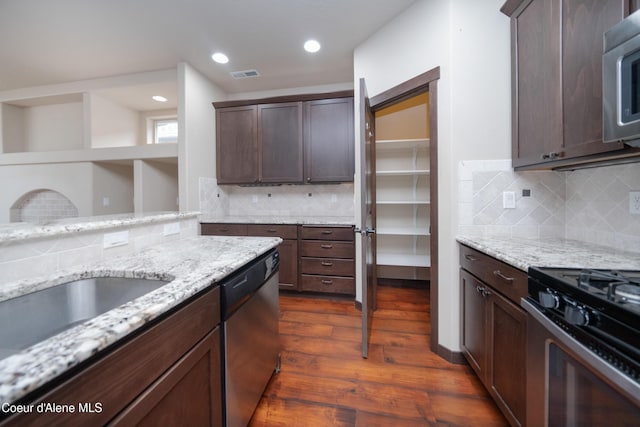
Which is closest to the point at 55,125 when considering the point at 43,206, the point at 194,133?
the point at 43,206

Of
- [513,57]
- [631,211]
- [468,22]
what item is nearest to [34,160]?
[468,22]

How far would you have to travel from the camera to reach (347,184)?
10.9 ft

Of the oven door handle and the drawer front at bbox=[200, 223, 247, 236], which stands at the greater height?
the drawer front at bbox=[200, 223, 247, 236]

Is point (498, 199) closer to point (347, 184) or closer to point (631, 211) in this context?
point (631, 211)

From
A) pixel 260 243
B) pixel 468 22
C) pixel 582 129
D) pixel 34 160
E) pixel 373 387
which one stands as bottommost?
pixel 373 387

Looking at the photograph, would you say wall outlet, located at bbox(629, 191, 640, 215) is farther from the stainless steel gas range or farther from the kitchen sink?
the kitchen sink

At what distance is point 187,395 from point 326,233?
2.13 metres

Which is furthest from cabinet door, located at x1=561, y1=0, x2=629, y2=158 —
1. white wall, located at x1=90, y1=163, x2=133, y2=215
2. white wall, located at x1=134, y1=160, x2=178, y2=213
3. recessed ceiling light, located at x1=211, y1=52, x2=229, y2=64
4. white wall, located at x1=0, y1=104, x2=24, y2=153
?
white wall, located at x1=0, y1=104, x2=24, y2=153

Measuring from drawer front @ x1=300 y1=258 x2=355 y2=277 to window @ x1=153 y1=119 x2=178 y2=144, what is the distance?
362 centimetres

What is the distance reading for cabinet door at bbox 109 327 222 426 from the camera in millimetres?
603

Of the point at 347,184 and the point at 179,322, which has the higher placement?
the point at 347,184

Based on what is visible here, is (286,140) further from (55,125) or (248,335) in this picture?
(55,125)

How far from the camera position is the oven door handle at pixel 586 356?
59cm

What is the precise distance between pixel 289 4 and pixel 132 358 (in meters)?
2.55
